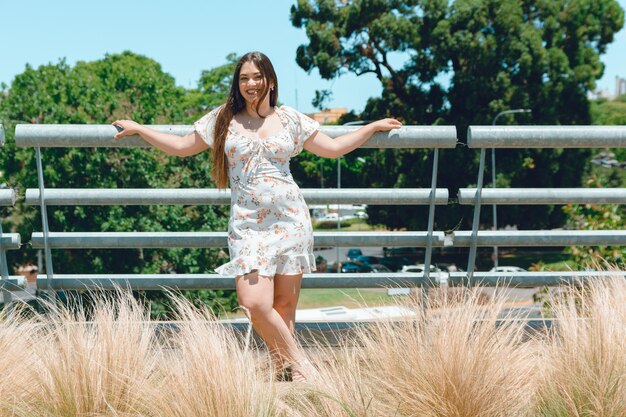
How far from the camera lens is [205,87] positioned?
191 ft

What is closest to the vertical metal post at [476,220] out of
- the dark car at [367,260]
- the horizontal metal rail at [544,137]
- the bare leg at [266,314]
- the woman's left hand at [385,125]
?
the horizontal metal rail at [544,137]

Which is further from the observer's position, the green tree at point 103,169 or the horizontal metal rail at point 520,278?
the green tree at point 103,169

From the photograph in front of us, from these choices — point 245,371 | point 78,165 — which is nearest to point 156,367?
point 245,371

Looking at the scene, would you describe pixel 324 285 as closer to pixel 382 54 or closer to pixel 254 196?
pixel 254 196

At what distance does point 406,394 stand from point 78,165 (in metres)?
25.1

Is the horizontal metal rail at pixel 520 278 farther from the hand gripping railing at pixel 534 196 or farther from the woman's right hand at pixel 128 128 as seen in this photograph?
the woman's right hand at pixel 128 128

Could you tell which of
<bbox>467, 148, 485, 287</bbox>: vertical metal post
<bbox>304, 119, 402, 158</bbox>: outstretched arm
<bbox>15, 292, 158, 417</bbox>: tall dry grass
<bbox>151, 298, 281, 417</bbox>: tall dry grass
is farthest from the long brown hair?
<bbox>467, 148, 485, 287</bbox>: vertical metal post

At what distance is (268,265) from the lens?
12.6ft

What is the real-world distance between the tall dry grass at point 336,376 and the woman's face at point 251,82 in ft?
3.83

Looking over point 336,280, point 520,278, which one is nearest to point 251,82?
point 336,280

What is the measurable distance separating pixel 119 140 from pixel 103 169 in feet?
77.0

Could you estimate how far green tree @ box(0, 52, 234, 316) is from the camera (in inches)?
1047

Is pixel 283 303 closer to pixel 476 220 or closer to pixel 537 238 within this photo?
pixel 476 220

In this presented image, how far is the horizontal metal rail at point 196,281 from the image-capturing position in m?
4.47
